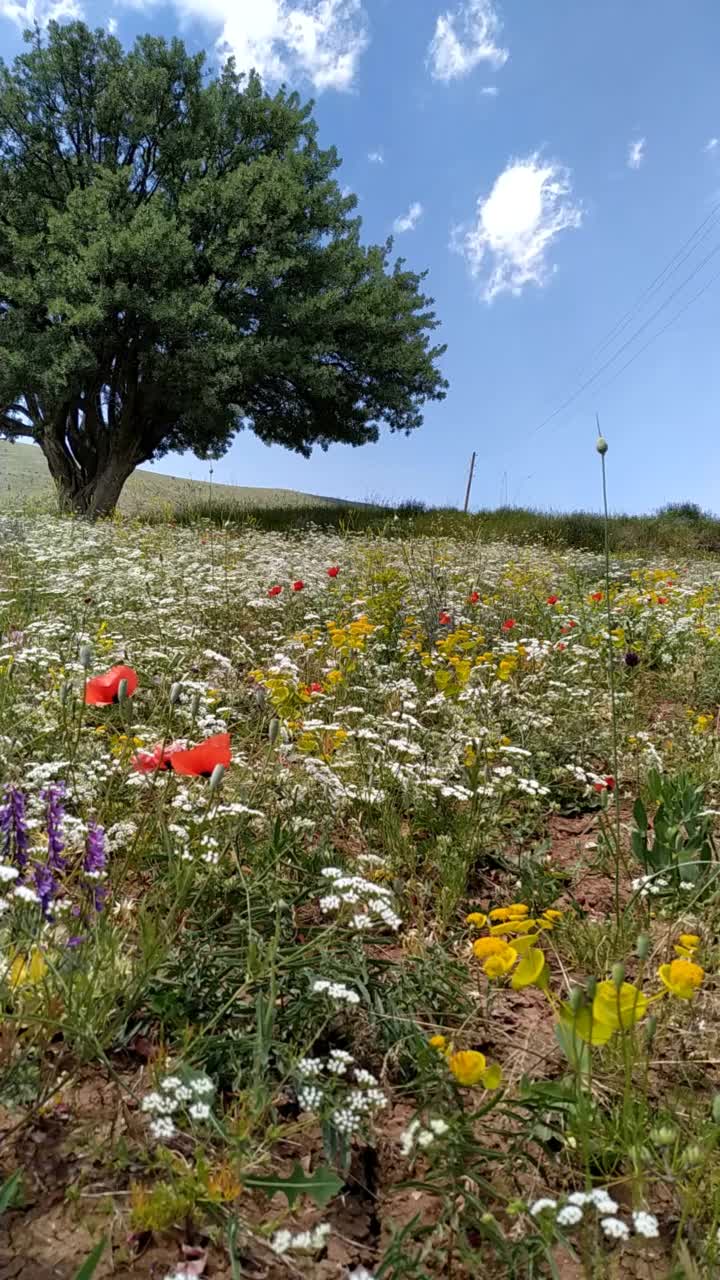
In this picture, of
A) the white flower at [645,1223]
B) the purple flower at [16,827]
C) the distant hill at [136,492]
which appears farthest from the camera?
the distant hill at [136,492]

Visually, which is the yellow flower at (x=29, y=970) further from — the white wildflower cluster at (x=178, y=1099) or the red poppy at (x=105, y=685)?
the red poppy at (x=105, y=685)

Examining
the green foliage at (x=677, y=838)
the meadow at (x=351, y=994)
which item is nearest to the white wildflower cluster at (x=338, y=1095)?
the meadow at (x=351, y=994)

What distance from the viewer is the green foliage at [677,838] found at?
224 centimetres

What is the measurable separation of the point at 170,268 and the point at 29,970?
15662mm

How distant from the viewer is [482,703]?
3283mm

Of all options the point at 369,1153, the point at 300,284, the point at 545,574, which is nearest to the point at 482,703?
the point at 369,1153

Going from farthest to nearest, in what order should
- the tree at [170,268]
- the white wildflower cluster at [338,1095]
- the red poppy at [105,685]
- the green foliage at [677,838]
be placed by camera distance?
1. the tree at [170,268]
2. the green foliage at [677,838]
3. the red poppy at [105,685]
4. the white wildflower cluster at [338,1095]

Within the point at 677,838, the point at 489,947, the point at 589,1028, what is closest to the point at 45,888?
the point at 489,947

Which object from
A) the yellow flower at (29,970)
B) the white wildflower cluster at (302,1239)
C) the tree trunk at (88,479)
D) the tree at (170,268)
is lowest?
the white wildflower cluster at (302,1239)

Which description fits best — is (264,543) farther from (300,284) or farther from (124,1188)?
(300,284)

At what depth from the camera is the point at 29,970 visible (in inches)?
58.9

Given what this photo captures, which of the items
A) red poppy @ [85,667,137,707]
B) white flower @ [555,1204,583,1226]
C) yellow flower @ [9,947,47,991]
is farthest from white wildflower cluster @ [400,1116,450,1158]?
red poppy @ [85,667,137,707]

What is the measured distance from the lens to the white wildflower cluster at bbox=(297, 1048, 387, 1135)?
125 cm

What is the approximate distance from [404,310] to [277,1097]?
19241 mm
